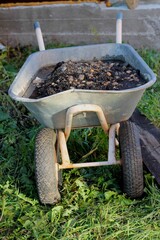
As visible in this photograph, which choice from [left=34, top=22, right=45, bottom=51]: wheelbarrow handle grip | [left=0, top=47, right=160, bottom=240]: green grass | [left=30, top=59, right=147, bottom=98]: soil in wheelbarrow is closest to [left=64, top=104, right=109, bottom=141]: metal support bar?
[left=30, top=59, right=147, bottom=98]: soil in wheelbarrow

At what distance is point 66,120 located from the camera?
244 centimetres

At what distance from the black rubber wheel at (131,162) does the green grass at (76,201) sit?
8cm

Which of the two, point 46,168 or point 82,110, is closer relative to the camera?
point 82,110

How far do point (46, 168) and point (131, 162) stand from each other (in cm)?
56

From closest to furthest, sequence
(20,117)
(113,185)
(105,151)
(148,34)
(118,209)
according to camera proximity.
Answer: (118,209)
(113,185)
(105,151)
(20,117)
(148,34)

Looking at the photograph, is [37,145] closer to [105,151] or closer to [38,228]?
[38,228]

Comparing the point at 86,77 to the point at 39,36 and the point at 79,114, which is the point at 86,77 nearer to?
the point at 79,114

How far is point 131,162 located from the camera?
2633 millimetres

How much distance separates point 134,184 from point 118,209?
0.20 m

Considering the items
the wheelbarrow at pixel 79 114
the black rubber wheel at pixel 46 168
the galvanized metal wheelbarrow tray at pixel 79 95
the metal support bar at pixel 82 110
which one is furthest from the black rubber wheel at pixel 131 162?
the black rubber wheel at pixel 46 168

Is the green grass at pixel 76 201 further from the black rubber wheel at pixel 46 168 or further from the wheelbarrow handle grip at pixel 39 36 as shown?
the wheelbarrow handle grip at pixel 39 36

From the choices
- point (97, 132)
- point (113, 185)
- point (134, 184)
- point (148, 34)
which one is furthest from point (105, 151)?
point (148, 34)

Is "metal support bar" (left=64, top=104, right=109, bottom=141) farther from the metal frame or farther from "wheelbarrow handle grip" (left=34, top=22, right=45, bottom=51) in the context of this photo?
"wheelbarrow handle grip" (left=34, top=22, right=45, bottom=51)

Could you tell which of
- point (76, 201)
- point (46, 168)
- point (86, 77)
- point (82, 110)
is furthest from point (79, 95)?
point (76, 201)
